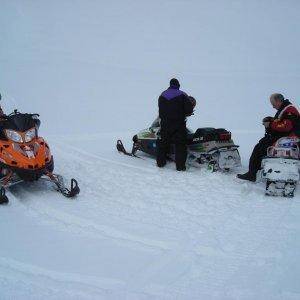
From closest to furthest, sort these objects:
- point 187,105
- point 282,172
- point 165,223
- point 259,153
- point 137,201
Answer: point 165,223, point 137,201, point 282,172, point 259,153, point 187,105

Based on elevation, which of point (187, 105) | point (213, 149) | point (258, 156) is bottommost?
point (213, 149)

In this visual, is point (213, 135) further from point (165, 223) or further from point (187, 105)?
point (165, 223)

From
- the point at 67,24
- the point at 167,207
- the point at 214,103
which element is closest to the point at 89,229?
the point at 167,207

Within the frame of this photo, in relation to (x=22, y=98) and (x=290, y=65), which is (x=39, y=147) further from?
(x=290, y=65)

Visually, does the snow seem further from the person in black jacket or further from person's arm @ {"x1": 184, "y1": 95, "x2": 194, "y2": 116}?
person's arm @ {"x1": 184, "y1": 95, "x2": 194, "y2": 116}

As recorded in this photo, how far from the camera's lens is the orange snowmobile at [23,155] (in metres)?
5.75

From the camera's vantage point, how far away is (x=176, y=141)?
7270mm

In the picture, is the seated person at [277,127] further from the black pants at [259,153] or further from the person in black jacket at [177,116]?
the person in black jacket at [177,116]

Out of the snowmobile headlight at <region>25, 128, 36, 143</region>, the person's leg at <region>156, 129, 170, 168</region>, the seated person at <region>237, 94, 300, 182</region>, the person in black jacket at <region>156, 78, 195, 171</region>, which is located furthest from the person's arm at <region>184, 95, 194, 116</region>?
the snowmobile headlight at <region>25, 128, 36, 143</region>

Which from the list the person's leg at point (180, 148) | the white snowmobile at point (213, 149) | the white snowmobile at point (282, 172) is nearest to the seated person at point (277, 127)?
the white snowmobile at point (282, 172)

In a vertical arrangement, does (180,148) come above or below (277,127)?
below

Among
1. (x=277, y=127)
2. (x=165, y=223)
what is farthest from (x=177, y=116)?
(x=165, y=223)

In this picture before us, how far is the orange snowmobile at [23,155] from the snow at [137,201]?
221 mm

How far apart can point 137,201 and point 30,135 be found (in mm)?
1627
